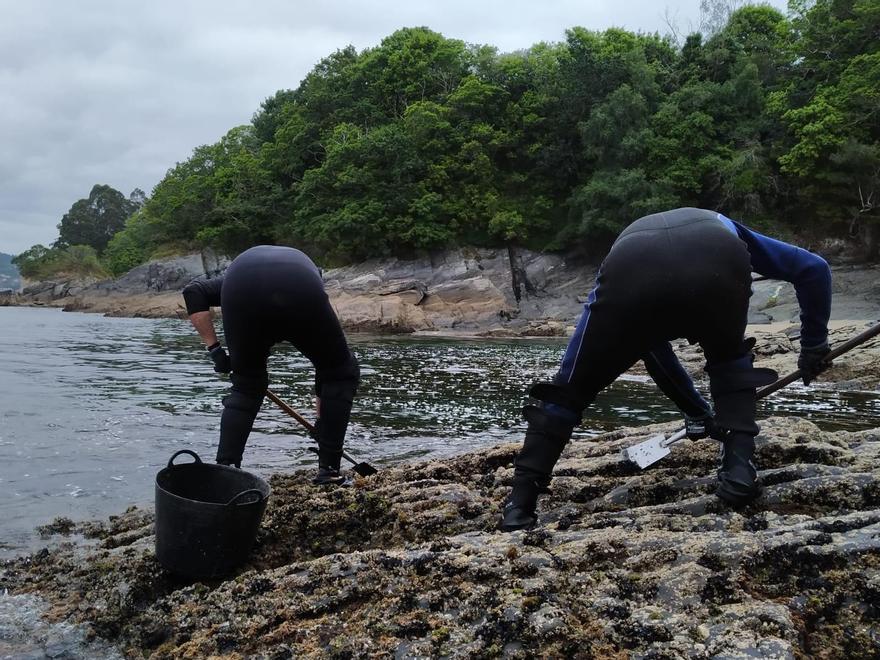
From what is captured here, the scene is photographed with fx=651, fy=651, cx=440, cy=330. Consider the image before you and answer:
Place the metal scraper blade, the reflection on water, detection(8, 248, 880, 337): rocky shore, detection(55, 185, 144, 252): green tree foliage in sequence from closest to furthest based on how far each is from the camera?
the metal scraper blade, the reflection on water, detection(8, 248, 880, 337): rocky shore, detection(55, 185, 144, 252): green tree foliage

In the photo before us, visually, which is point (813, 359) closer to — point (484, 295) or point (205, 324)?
point (205, 324)

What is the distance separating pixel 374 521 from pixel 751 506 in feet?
6.47

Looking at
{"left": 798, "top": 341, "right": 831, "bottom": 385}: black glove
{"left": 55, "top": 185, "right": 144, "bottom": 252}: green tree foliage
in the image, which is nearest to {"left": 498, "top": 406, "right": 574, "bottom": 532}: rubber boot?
{"left": 798, "top": 341, "right": 831, "bottom": 385}: black glove

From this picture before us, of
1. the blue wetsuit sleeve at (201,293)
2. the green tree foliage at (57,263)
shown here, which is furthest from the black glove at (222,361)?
the green tree foliage at (57,263)

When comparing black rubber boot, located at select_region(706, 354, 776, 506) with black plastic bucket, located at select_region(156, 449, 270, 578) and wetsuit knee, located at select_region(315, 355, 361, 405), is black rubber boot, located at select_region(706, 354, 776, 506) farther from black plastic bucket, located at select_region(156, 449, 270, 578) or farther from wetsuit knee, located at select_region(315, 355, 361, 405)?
wetsuit knee, located at select_region(315, 355, 361, 405)

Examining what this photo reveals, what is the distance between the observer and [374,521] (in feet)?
12.2

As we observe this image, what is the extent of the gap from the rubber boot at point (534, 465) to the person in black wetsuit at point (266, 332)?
170 centimetres

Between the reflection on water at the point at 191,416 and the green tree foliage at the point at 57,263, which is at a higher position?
the green tree foliage at the point at 57,263

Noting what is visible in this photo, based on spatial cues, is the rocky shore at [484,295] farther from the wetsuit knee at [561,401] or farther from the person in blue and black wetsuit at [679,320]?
the wetsuit knee at [561,401]

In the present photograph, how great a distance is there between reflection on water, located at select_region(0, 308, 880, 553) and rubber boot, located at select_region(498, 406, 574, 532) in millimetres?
3220

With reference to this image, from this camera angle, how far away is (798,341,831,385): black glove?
3391 mm

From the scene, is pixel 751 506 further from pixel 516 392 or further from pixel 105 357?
pixel 105 357

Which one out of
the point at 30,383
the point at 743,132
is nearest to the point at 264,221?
the point at 743,132

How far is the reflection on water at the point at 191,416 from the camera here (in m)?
5.53
